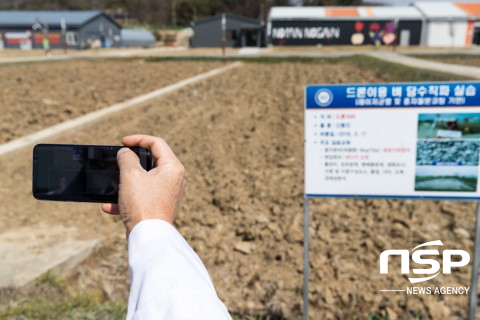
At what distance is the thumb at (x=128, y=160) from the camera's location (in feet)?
4.82

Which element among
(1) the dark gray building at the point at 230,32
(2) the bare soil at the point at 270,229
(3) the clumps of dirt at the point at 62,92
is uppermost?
(1) the dark gray building at the point at 230,32

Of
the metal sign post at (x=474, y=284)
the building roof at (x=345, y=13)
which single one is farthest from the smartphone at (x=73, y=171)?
the building roof at (x=345, y=13)

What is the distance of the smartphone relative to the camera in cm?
176

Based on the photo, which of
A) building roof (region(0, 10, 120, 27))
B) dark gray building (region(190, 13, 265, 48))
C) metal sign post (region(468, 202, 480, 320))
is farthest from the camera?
building roof (region(0, 10, 120, 27))

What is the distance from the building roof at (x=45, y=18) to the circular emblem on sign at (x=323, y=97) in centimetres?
5413

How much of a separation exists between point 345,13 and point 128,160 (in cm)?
5067

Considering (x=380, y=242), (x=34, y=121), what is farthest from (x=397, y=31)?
(x=380, y=242)

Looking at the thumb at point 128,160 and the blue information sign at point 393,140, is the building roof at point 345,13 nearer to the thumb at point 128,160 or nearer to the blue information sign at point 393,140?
the blue information sign at point 393,140

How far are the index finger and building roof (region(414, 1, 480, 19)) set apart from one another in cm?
5167

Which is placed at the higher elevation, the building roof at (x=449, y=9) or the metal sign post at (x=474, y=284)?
the building roof at (x=449, y=9)

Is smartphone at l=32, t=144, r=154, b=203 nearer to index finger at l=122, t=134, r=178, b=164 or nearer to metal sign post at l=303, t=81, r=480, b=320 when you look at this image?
index finger at l=122, t=134, r=178, b=164

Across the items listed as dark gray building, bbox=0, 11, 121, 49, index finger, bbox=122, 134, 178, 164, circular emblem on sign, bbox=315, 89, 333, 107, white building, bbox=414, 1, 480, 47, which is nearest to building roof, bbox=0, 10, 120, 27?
dark gray building, bbox=0, 11, 121, 49

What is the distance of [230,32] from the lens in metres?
51.8

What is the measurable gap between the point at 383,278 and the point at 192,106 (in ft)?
28.5
